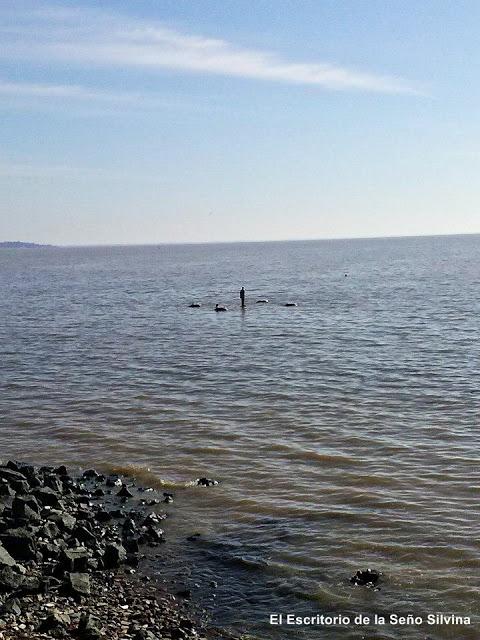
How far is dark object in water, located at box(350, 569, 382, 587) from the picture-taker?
50.3 feet

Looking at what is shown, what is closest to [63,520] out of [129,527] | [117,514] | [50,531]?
[50,531]

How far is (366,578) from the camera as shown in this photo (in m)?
15.5

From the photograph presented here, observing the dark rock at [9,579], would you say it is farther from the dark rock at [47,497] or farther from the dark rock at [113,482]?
the dark rock at [113,482]

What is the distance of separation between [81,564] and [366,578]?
20.8 ft

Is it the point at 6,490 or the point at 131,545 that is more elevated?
the point at 6,490

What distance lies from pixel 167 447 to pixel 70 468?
11.9 feet

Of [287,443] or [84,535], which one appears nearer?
[84,535]

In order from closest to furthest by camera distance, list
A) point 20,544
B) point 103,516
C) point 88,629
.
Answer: point 88,629
point 20,544
point 103,516

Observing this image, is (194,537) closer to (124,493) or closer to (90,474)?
(124,493)

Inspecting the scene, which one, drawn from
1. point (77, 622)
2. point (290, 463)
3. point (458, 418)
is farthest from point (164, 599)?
point (458, 418)

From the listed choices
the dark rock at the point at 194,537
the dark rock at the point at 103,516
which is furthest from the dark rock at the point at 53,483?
the dark rock at the point at 194,537

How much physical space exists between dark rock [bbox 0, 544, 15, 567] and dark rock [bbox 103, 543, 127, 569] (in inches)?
81.0

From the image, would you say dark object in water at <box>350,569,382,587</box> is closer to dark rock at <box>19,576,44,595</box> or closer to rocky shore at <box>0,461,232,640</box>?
rocky shore at <box>0,461,232,640</box>

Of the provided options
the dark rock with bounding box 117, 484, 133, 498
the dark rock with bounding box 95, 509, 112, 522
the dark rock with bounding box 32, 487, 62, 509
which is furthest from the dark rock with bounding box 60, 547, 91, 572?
the dark rock with bounding box 117, 484, 133, 498
